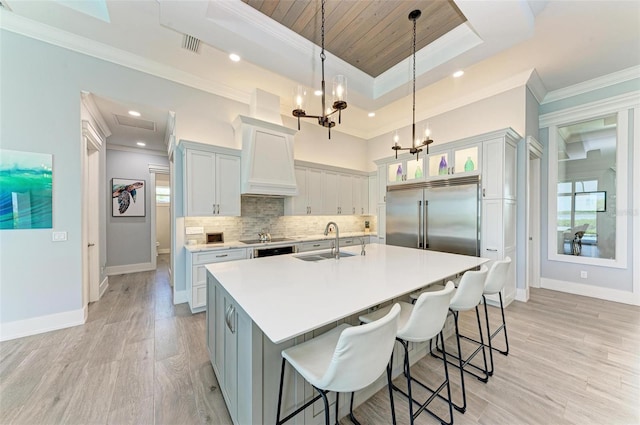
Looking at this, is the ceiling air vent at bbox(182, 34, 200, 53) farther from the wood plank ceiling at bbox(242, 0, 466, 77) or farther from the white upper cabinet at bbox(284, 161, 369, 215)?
the white upper cabinet at bbox(284, 161, 369, 215)

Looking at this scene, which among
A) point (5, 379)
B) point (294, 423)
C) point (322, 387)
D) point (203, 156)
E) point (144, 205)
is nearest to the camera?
point (322, 387)

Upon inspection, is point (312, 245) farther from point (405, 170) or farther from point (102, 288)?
point (102, 288)

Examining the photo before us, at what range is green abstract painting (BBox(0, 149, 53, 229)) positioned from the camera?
2498mm

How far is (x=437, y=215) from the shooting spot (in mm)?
3900

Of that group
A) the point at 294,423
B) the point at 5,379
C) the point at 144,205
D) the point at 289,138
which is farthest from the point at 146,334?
the point at 144,205

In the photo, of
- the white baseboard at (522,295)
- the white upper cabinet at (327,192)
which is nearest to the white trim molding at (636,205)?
the white baseboard at (522,295)

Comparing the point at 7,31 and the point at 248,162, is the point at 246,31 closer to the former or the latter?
the point at 248,162

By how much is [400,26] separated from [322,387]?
3.38m

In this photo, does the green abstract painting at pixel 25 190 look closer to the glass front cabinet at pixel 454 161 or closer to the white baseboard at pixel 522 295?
the glass front cabinet at pixel 454 161

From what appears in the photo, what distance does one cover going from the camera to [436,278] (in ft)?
5.76

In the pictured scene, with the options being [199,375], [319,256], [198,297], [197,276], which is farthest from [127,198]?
[319,256]

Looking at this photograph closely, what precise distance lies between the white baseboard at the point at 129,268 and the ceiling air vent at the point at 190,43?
4.81 m

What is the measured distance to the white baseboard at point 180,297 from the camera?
3539 millimetres

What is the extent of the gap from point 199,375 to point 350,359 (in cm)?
171
